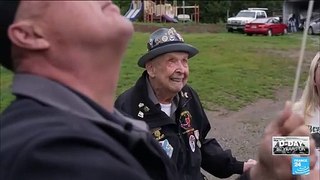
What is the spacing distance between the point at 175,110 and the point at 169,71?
1.06 ft

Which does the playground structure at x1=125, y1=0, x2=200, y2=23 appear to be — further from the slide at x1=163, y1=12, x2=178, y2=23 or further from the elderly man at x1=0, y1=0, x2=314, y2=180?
the elderly man at x1=0, y1=0, x2=314, y2=180

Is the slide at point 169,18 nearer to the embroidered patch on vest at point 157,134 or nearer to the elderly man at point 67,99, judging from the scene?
the embroidered patch on vest at point 157,134

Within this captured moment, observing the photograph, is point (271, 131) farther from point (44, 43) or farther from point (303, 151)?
point (44, 43)

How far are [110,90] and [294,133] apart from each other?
0.56 metres

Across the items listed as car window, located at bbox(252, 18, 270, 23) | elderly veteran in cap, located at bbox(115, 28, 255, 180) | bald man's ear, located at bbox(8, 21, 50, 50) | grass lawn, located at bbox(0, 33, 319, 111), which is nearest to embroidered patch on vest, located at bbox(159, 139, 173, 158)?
elderly veteran in cap, located at bbox(115, 28, 255, 180)

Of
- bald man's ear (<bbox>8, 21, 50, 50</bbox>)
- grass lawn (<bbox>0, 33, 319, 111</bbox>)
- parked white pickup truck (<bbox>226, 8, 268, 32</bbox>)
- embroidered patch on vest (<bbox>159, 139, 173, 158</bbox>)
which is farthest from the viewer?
parked white pickup truck (<bbox>226, 8, 268, 32</bbox>)

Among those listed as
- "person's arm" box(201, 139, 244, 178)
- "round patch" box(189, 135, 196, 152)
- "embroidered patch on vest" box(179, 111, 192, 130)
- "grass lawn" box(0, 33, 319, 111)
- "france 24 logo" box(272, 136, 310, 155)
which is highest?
"france 24 logo" box(272, 136, 310, 155)

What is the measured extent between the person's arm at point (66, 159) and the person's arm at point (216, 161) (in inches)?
93.4

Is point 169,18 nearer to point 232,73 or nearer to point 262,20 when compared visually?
point 262,20

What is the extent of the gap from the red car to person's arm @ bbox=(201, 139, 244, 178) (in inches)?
1344

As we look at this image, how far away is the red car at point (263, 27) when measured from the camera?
122ft

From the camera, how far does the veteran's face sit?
3777 millimetres

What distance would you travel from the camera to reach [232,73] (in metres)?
16.6

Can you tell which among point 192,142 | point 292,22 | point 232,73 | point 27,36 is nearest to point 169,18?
point 292,22
